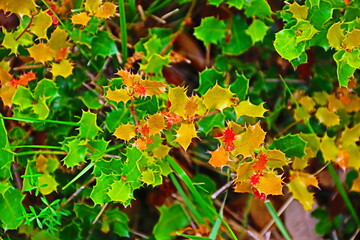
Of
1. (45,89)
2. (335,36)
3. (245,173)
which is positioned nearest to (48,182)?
(45,89)

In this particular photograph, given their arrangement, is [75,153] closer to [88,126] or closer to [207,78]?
[88,126]

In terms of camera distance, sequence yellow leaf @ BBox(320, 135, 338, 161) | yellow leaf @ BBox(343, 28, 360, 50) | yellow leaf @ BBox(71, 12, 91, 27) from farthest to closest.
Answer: yellow leaf @ BBox(320, 135, 338, 161) < yellow leaf @ BBox(71, 12, 91, 27) < yellow leaf @ BBox(343, 28, 360, 50)

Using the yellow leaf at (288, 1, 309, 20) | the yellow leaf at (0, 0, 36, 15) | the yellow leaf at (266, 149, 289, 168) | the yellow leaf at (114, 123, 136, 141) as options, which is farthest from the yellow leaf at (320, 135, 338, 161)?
the yellow leaf at (0, 0, 36, 15)

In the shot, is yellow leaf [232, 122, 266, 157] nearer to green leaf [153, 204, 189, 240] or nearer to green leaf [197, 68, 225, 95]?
green leaf [197, 68, 225, 95]

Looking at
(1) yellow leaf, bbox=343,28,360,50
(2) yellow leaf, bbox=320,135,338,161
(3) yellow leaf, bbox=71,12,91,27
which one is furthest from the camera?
(2) yellow leaf, bbox=320,135,338,161

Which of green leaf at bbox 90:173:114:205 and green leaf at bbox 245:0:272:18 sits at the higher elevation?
green leaf at bbox 245:0:272:18

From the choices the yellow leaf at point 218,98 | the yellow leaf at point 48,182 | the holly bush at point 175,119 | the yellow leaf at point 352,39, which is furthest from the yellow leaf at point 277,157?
the yellow leaf at point 48,182

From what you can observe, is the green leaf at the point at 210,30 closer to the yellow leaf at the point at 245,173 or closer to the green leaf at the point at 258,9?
the green leaf at the point at 258,9
